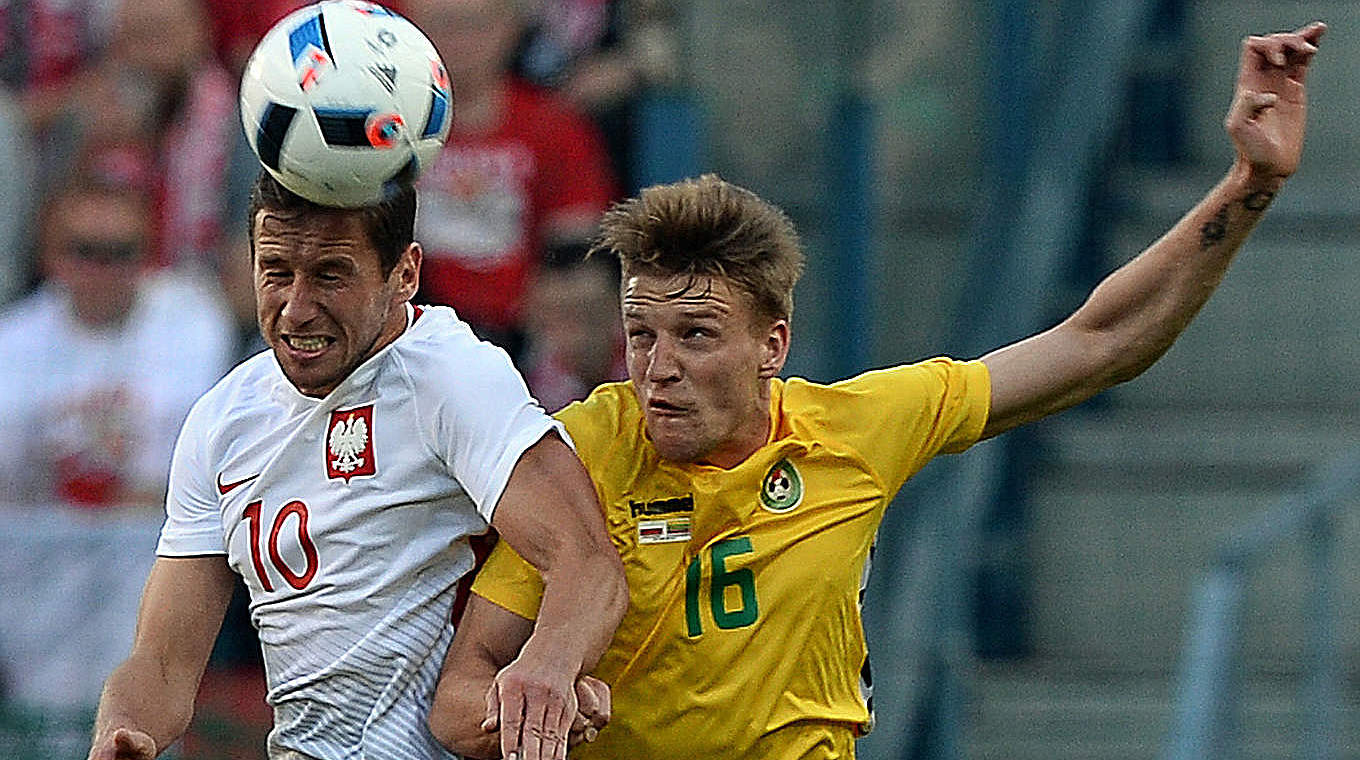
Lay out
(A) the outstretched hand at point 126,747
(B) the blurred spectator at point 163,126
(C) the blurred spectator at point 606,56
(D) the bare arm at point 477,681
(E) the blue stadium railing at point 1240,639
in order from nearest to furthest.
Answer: (D) the bare arm at point 477,681 < (A) the outstretched hand at point 126,747 < (E) the blue stadium railing at point 1240,639 < (C) the blurred spectator at point 606,56 < (B) the blurred spectator at point 163,126

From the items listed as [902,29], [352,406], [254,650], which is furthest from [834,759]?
[902,29]

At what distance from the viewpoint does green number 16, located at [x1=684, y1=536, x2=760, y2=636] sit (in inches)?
159

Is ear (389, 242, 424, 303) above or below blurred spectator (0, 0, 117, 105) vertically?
below

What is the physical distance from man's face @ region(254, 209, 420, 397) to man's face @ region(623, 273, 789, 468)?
0.43 metres

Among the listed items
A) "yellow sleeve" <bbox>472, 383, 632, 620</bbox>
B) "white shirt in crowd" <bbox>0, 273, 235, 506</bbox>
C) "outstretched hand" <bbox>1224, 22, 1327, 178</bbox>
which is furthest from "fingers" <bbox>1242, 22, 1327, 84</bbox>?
"white shirt in crowd" <bbox>0, 273, 235, 506</bbox>

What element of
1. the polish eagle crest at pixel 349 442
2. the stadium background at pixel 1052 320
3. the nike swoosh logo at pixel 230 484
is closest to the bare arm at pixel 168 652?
the nike swoosh logo at pixel 230 484

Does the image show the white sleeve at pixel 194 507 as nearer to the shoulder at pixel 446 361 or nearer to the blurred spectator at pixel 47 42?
the shoulder at pixel 446 361

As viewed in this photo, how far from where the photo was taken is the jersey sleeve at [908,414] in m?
4.22

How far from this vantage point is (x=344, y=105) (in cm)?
379

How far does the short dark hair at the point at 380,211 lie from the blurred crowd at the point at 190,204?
3760 mm

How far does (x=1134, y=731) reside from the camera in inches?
324

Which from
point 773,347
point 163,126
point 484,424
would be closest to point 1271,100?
point 773,347

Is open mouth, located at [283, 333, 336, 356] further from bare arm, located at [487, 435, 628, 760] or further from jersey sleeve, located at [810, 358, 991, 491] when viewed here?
jersey sleeve, located at [810, 358, 991, 491]

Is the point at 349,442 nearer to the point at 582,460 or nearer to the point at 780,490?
the point at 582,460
